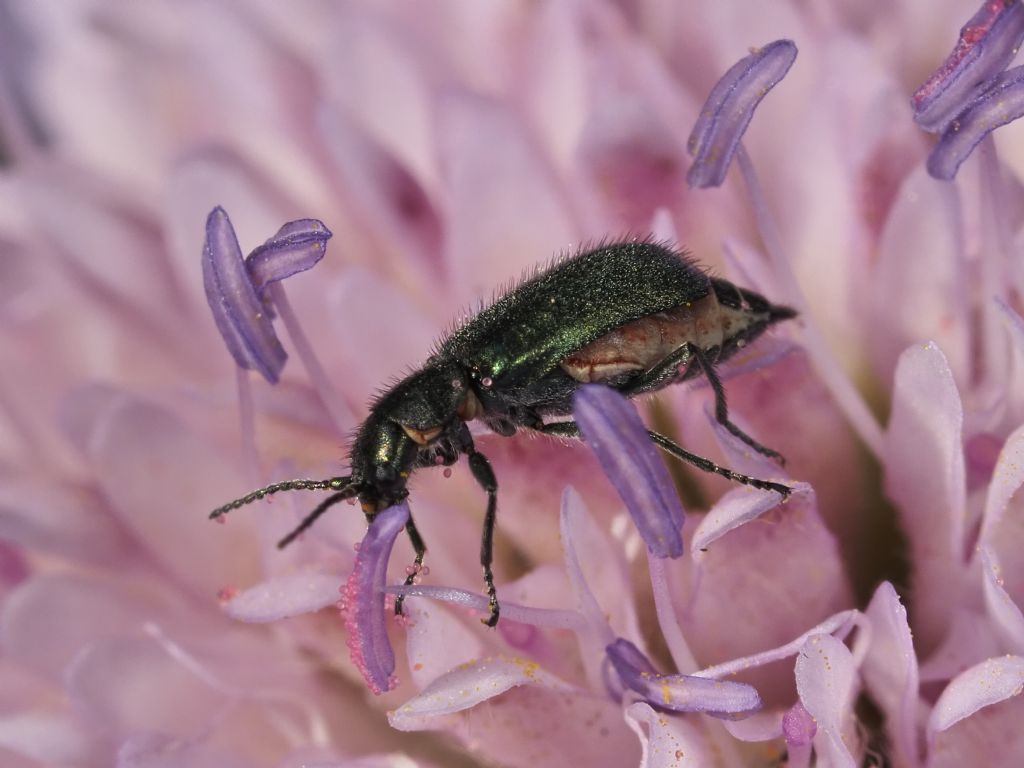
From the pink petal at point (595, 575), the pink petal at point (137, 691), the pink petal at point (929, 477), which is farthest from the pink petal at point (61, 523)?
the pink petal at point (929, 477)

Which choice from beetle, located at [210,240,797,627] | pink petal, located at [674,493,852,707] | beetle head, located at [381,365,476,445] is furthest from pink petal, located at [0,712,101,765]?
pink petal, located at [674,493,852,707]

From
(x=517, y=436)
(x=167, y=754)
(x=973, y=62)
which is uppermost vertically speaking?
(x=973, y=62)

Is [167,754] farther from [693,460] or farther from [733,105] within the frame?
[733,105]

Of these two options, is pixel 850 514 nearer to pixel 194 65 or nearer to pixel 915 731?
pixel 915 731

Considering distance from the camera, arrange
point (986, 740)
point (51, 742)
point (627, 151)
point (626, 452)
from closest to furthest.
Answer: point (626, 452), point (986, 740), point (51, 742), point (627, 151)

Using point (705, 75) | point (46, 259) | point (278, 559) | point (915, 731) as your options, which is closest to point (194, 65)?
point (46, 259)

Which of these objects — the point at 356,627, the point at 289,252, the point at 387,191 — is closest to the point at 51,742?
the point at 356,627
